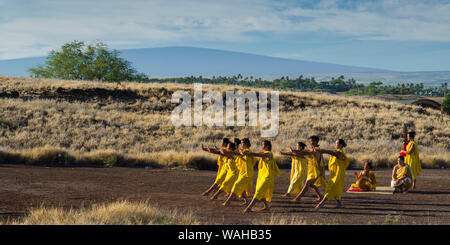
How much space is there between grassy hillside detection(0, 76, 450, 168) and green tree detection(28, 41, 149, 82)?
14.4m

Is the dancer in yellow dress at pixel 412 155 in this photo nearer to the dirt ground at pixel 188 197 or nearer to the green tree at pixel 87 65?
the dirt ground at pixel 188 197

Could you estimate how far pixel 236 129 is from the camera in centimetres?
3591

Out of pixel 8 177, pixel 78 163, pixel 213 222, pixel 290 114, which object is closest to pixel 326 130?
pixel 290 114

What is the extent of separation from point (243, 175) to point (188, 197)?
2.30 m

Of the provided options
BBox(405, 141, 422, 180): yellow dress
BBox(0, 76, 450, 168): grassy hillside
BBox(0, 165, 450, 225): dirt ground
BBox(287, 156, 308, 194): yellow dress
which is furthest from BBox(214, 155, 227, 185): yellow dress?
BBox(0, 76, 450, 168): grassy hillside

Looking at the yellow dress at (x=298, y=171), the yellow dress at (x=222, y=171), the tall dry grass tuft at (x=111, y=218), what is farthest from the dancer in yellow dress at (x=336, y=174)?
the tall dry grass tuft at (x=111, y=218)

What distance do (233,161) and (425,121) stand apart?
3518 cm

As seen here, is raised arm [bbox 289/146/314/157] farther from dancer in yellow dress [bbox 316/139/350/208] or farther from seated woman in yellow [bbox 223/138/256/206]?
seated woman in yellow [bbox 223/138/256/206]

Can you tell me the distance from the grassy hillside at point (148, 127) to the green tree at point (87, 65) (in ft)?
47.4

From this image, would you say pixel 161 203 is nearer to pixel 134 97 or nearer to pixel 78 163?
pixel 78 163

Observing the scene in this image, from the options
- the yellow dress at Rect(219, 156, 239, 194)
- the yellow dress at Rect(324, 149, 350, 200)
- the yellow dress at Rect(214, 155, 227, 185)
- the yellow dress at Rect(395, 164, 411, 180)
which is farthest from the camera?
the yellow dress at Rect(395, 164, 411, 180)

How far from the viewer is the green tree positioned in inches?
2366

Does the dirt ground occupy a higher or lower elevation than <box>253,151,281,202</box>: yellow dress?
lower

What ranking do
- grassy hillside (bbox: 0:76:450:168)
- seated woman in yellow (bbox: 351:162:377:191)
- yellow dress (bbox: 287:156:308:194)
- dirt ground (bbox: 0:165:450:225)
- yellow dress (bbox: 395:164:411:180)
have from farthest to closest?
grassy hillside (bbox: 0:76:450:168)
seated woman in yellow (bbox: 351:162:377:191)
yellow dress (bbox: 395:164:411:180)
yellow dress (bbox: 287:156:308:194)
dirt ground (bbox: 0:165:450:225)
